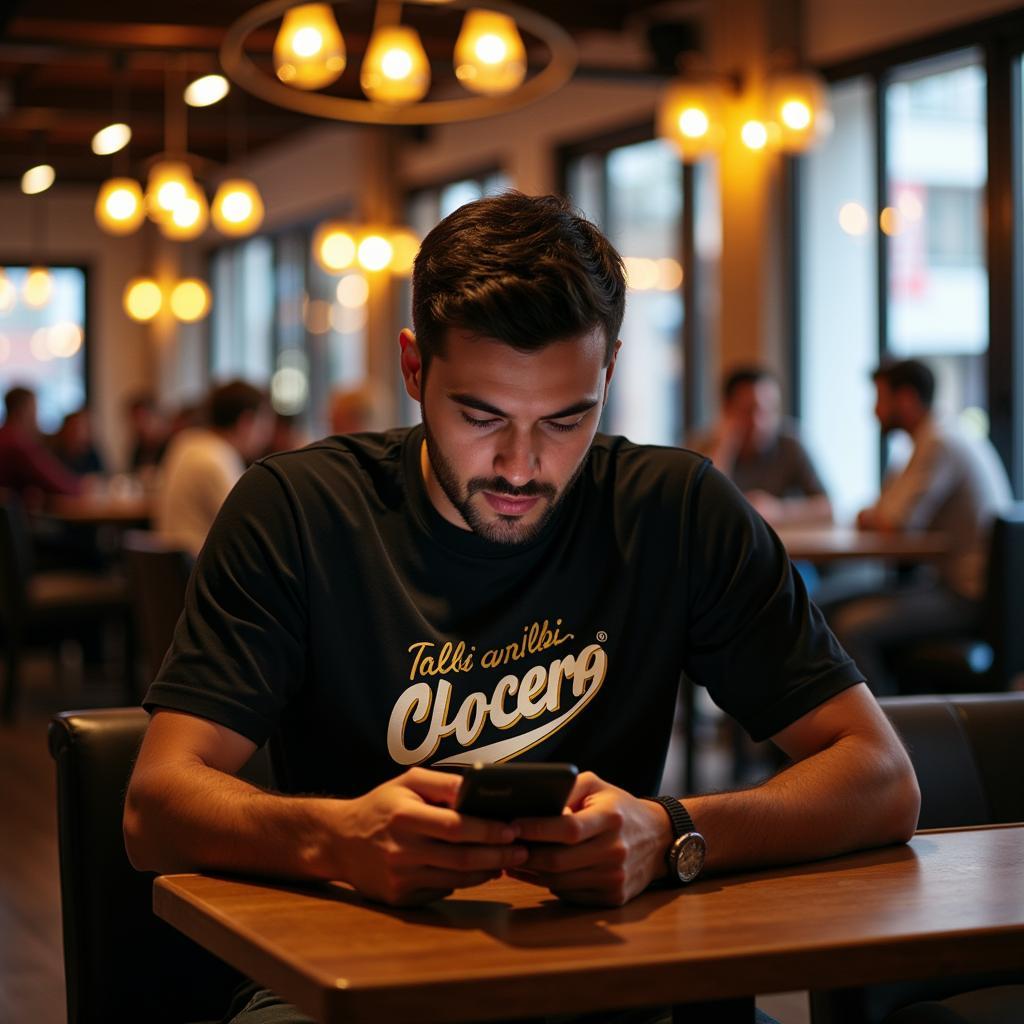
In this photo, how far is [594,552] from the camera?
1.66m

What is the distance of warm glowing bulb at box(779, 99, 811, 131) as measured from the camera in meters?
5.64

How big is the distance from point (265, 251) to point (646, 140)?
19.7 ft

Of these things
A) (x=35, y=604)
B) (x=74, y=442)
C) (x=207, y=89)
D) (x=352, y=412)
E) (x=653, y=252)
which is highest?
(x=207, y=89)

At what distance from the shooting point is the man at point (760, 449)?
6.00 m

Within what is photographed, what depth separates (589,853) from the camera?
1.21 metres

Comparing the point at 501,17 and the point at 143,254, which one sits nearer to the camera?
the point at 501,17

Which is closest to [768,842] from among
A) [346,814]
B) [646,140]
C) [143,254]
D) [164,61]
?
[346,814]

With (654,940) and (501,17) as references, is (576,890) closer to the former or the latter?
(654,940)

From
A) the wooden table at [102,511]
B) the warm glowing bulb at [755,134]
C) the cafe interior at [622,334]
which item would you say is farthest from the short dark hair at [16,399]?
the warm glowing bulb at [755,134]

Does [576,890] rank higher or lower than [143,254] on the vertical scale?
lower

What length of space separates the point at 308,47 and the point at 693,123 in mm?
2166

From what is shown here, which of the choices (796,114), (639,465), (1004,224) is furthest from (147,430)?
(639,465)

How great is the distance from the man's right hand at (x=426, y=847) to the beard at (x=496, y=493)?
0.40 metres

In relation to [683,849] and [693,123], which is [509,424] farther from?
[693,123]
